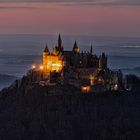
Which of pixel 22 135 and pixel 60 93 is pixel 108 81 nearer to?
pixel 60 93

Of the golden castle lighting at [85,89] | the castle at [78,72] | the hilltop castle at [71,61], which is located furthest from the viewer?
the hilltop castle at [71,61]

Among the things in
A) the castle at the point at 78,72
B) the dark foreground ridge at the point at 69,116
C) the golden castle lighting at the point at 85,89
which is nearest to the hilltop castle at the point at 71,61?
the castle at the point at 78,72

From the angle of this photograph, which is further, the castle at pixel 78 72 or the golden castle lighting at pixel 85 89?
the castle at pixel 78 72

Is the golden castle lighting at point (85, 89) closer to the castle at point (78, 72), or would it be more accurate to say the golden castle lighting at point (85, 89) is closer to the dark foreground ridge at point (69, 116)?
the castle at point (78, 72)

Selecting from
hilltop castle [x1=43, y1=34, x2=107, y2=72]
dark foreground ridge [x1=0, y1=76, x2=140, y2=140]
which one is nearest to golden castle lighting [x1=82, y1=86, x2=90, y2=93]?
dark foreground ridge [x1=0, y1=76, x2=140, y2=140]

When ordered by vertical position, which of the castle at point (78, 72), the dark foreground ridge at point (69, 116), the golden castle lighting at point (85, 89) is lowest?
the dark foreground ridge at point (69, 116)

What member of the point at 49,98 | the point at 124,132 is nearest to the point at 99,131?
the point at 124,132
